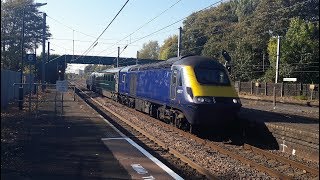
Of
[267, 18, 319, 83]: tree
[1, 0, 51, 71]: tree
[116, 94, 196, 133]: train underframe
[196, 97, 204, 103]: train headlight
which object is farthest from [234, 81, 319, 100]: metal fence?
[1, 0, 51, 71]: tree

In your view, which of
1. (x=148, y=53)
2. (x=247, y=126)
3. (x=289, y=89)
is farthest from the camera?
(x=148, y=53)

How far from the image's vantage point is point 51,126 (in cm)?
1591

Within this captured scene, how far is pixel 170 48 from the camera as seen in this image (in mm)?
87688

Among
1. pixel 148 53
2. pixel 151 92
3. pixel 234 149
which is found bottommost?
pixel 234 149

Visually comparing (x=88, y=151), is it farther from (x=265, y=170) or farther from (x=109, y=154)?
(x=265, y=170)

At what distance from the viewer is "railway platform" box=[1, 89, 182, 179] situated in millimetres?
8422

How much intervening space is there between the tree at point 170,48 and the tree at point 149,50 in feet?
71.2

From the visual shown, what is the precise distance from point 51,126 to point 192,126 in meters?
5.40

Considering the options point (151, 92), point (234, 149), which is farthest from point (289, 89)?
point (234, 149)

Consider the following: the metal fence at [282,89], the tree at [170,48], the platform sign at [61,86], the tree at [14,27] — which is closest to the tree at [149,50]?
the tree at [170,48]

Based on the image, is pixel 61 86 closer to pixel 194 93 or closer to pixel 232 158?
pixel 194 93

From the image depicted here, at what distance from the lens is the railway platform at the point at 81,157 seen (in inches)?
332

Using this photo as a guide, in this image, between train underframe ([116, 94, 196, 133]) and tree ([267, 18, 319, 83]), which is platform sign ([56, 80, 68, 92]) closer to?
train underframe ([116, 94, 196, 133])

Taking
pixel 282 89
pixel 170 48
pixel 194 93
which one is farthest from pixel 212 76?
pixel 170 48
